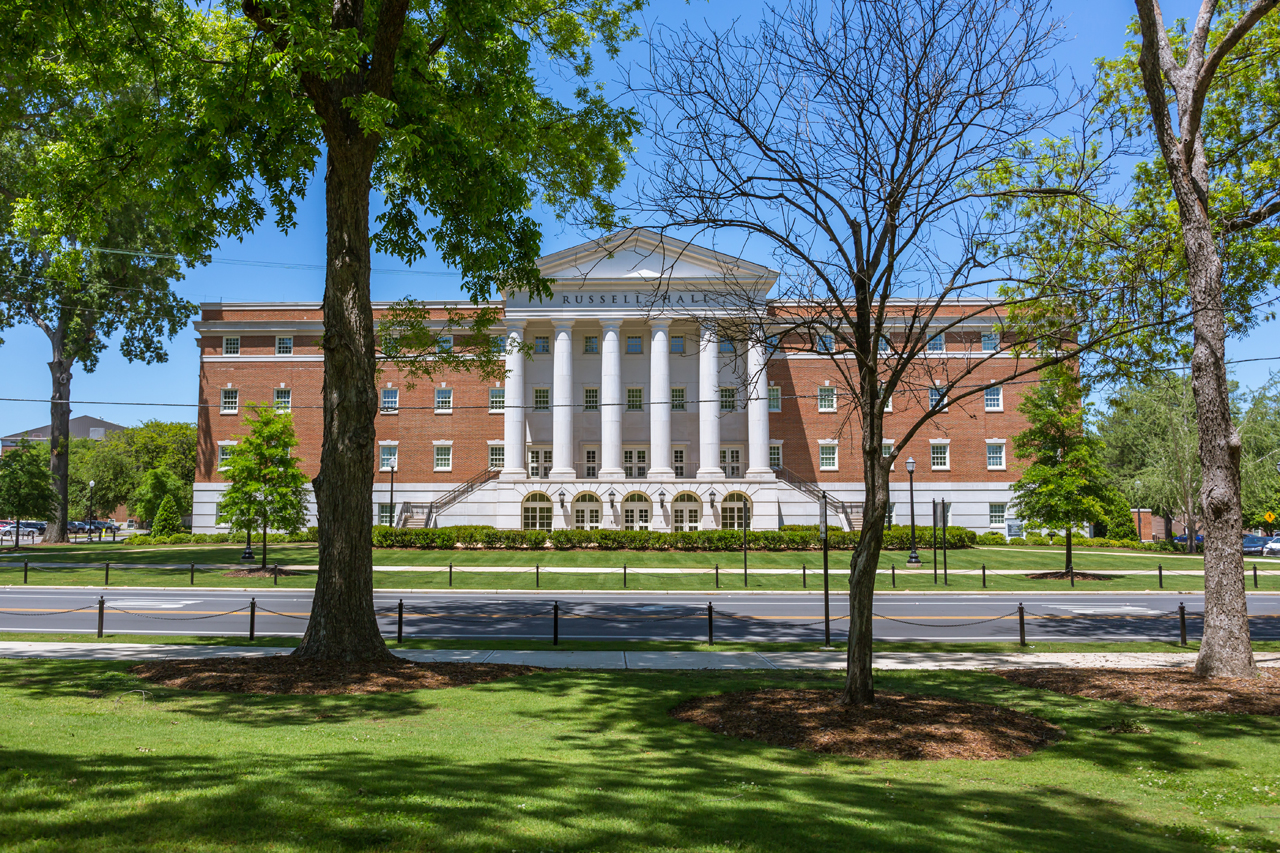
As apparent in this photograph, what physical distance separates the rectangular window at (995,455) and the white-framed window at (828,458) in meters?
9.84

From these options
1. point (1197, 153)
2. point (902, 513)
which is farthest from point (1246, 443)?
point (1197, 153)

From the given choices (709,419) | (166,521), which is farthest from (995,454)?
(166,521)

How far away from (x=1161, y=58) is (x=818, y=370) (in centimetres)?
4025

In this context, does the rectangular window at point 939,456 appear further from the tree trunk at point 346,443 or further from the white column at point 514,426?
the tree trunk at point 346,443

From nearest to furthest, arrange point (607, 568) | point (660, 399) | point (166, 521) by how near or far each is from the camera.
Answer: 1. point (607, 568)
2. point (660, 399)
3. point (166, 521)

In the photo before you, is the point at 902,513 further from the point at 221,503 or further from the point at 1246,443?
the point at 221,503

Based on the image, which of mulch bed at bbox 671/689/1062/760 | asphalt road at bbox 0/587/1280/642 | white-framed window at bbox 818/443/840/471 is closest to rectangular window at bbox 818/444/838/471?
white-framed window at bbox 818/443/840/471

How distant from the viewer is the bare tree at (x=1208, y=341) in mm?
11539

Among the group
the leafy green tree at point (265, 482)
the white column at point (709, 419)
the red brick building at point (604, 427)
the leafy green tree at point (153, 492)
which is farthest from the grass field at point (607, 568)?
the leafy green tree at point (153, 492)

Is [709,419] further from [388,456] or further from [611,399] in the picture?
[388,456]

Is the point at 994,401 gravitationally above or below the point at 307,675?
above

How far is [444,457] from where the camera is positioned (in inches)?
2080

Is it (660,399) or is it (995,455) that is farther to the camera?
(995,455)

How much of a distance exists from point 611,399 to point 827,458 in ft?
47.9
